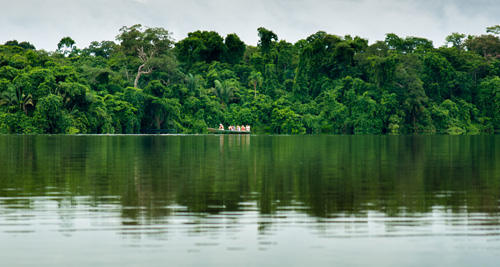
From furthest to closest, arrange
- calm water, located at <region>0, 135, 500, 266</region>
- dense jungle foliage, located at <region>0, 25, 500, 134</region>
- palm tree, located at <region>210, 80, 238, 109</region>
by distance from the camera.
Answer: palm tree, located at <region>210, 80, 238, 109</region> → dense jungle foliage, located at <region>0, 25, 500, 134</region> → calm water, located at <region>0, 135, 500, 266</region>

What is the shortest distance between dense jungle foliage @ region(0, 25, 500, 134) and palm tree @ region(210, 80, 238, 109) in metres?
0.15

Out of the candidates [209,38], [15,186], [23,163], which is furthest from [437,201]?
[209,38]

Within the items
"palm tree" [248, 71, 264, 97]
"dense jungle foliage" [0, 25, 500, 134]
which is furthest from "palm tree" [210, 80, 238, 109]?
"palm tree" [248, 71, 264, 97]

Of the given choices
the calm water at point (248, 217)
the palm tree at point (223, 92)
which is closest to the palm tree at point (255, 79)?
the palm tree at point (223, 92)

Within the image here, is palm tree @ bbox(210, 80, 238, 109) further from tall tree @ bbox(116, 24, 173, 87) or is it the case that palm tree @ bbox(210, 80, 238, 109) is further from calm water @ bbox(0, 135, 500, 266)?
calm water @ bbox(0, 135, 500, 266)

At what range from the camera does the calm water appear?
7898 mm

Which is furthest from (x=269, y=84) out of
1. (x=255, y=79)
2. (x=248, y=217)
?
(x=248, y=217)

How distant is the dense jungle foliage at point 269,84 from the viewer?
231 ft

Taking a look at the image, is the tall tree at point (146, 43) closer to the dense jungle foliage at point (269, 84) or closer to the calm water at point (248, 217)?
the dense jungle foliage at point (269, 84)

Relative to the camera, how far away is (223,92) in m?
84.1

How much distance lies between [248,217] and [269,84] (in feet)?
263

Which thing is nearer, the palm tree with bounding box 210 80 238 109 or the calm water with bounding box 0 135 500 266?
the calm water with bounding box 0 135 500 266

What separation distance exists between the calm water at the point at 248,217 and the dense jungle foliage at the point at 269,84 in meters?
51.2

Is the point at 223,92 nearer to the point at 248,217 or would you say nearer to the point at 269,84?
the point at 269,84
